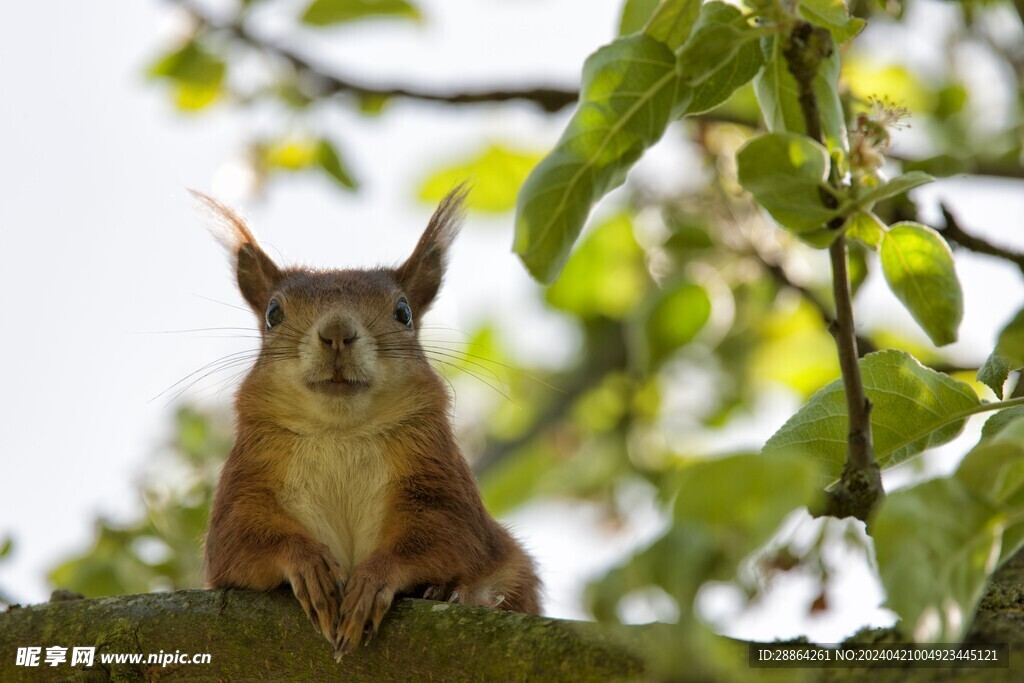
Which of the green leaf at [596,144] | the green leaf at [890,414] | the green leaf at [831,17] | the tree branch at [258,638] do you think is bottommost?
the tree branch at [258,638]

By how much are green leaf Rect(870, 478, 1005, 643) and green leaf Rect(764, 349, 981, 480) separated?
444 millimetres

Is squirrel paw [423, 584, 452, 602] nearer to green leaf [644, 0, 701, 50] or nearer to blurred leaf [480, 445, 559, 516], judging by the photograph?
green leaf [644, 0, 701, 50]

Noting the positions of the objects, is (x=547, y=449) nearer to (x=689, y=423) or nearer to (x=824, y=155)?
(x=689, y=423)

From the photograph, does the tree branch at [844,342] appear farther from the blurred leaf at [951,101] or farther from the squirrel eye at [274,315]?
the blurred leaf at [951,101]

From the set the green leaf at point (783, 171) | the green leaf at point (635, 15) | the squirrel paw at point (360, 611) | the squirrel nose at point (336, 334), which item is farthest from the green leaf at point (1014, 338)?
the squirrel nose at point (336, 334)

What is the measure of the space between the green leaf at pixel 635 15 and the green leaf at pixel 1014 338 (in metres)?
0.94

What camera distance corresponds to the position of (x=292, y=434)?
3947mm

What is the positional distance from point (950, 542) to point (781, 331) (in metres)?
4.39

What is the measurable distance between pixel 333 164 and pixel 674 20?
3092 mm

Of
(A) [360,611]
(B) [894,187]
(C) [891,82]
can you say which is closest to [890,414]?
(B) [894,187]

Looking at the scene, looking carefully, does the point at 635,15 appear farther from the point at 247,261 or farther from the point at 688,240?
the point at 247,261

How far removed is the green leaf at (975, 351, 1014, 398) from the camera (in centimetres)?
217

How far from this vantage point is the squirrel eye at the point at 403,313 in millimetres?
4535

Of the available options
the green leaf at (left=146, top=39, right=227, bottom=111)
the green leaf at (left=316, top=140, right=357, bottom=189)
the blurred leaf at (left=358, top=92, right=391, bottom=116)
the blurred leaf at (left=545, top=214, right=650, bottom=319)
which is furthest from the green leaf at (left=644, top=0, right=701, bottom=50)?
the green leaf at (left=146, top=39, right=227, bottom=111)
